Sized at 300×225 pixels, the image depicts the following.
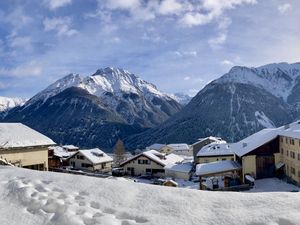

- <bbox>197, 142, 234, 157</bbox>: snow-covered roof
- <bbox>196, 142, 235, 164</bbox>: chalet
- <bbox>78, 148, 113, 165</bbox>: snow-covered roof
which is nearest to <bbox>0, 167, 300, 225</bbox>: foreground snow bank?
<bbox>196, 142, 235, 164</bbox>: chalet

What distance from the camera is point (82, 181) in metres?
10.7

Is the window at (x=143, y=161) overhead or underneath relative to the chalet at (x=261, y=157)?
underneath

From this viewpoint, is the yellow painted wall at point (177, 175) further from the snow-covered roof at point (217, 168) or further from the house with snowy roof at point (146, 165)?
the snow-covered roof at point (217, 168)

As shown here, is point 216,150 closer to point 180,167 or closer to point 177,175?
point 180,167

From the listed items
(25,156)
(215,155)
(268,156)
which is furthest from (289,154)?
(25,156)

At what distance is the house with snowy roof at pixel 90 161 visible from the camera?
253ft

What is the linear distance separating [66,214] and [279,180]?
41144 mm

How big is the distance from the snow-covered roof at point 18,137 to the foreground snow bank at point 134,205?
14.5 metres

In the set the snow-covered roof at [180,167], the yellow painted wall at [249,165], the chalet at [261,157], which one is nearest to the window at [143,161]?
the snow-covered roof at [180,167]

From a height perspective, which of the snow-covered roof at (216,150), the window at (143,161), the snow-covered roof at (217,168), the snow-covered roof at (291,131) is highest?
the snow-covered roof at (291,131)

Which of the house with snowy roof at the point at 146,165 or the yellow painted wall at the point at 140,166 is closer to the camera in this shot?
the house with snowy roof at the point at 146,165

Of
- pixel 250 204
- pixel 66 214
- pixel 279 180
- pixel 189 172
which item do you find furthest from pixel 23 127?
pixel 189 172

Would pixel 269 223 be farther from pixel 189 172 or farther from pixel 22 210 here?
pixel 189 172

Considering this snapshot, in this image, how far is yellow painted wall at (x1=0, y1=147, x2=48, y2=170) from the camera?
23875 millimetres
